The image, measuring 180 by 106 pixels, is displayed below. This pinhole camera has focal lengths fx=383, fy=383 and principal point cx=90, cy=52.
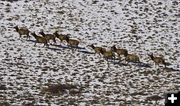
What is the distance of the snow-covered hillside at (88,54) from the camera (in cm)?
1620

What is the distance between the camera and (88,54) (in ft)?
70.3

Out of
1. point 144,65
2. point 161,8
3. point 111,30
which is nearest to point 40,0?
point 111,30

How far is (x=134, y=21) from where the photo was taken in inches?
1070

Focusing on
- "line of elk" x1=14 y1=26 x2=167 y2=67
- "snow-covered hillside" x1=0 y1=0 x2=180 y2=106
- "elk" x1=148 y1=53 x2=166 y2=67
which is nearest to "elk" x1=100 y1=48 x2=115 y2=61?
"line of elk" x1=14 y1=26 x2=167 y2=67

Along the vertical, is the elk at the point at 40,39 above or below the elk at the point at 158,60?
above

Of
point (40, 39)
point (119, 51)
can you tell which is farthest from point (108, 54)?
point (40, 39)

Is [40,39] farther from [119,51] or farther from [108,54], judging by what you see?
[119,51]

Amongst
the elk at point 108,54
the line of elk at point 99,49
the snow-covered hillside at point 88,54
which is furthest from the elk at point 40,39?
the elk at point 108,54

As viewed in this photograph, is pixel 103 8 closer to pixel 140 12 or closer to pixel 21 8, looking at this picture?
pixel 140 12

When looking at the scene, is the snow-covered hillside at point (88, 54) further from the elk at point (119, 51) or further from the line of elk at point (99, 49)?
the elk at point (119, 51)

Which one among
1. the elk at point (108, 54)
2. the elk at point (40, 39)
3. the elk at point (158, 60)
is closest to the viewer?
the elk at point (158, 60)

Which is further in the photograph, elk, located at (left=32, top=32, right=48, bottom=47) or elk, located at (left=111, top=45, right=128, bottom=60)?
elk, located at (left=32, top=32, right=48, bottom=47)

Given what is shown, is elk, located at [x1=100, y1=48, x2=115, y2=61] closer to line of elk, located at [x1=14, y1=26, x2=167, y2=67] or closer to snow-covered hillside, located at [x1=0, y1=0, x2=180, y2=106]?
line of elk, located at [x1=14, y1=26, x2=167, y2=67]

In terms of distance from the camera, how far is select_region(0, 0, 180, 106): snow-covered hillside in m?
16.2
